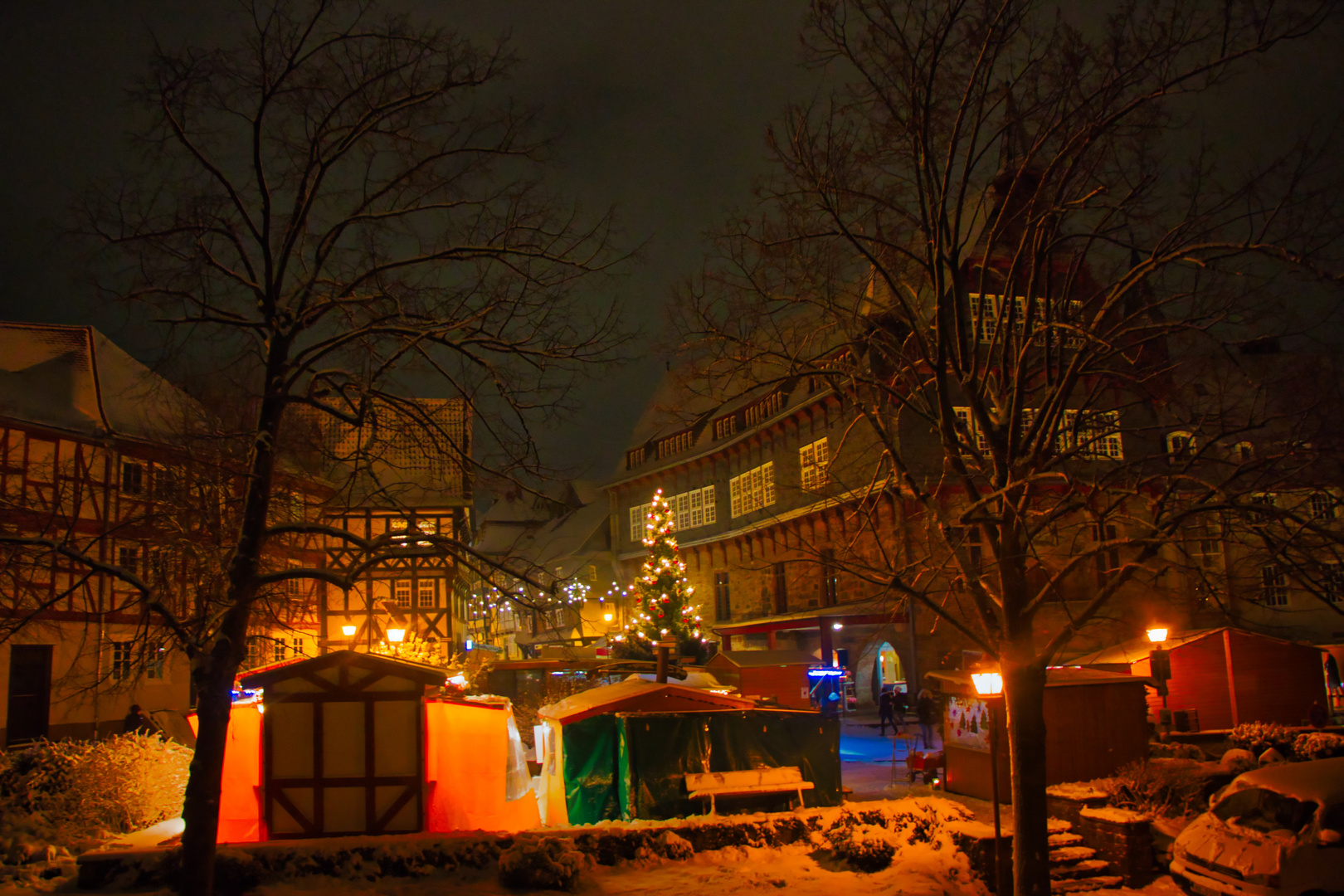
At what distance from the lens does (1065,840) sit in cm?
1277

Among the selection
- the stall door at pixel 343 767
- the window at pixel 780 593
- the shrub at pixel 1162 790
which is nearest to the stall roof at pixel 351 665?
the stall door at pixel 343 767

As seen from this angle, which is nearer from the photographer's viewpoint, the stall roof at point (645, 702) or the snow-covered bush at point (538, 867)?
the snow-covered bush at point (538, 867)

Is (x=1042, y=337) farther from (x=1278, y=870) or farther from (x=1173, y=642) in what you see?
(x=1173, y=642)

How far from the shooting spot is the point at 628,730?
13.6 meters

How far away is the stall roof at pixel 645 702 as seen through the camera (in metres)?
14.5

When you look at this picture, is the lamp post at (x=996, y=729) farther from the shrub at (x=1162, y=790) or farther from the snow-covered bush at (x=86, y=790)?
the snow-covered bush at (x=86, y=790)

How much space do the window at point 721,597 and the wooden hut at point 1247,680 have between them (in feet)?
83.0

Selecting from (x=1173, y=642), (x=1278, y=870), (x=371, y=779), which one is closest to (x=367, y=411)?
(x=371, y=779)

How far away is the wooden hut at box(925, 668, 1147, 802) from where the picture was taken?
14.9 metres

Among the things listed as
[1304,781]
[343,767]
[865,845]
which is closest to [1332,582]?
[1304,781]

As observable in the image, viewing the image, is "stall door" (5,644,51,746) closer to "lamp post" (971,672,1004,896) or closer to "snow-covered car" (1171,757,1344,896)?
"lamp post" (971,672,1004,896)

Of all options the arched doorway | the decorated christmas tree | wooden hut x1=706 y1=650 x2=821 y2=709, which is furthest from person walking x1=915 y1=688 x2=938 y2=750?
the decorated christmas tree

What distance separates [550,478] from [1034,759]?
5.62 metres

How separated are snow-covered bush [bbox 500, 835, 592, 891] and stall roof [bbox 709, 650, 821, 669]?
20.4 metres
